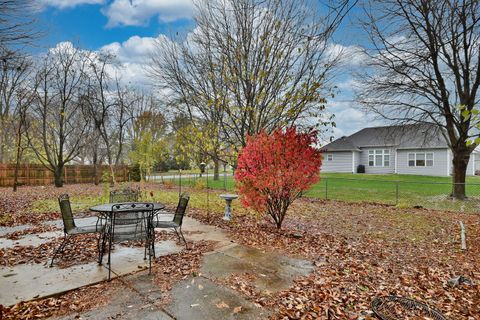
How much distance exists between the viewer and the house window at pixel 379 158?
24.0m

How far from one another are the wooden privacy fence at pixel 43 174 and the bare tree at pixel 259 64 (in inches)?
583

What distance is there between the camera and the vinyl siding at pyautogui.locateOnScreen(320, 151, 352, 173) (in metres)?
25.2

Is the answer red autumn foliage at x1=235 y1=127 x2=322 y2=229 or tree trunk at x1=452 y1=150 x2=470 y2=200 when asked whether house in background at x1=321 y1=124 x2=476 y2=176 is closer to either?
tree trunk at x1=452 y1=150 x2=470 y2=200

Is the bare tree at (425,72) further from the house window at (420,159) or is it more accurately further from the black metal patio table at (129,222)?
the house window at (420,159)

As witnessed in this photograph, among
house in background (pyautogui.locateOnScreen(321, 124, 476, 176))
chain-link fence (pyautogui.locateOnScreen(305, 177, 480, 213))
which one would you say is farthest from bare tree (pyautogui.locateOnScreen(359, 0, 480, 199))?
house in background (pyautogui.locateOnScreen(321, 124, 476, 176))

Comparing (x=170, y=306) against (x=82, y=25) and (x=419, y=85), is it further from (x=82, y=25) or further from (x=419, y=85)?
(x=419, y=85)

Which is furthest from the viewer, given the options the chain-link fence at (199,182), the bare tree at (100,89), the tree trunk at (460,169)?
the chain-link fence at (199,182)

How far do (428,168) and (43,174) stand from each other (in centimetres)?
2839

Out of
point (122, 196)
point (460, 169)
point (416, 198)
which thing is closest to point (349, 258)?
point (122, 196)

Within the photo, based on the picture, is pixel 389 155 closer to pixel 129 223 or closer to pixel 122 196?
pixel 122 196

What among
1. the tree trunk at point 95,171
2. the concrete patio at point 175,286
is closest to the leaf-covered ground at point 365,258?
the concrete patio at point 175,286

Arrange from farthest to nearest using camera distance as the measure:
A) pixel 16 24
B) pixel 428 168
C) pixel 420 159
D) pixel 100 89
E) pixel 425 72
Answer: pixel 420 159
pixel 428 168
pixel 100 89
pixel 425 72
pixel 16 24

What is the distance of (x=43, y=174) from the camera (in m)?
17.4

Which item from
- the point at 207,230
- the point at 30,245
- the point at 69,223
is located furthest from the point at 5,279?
the point at 207,230
